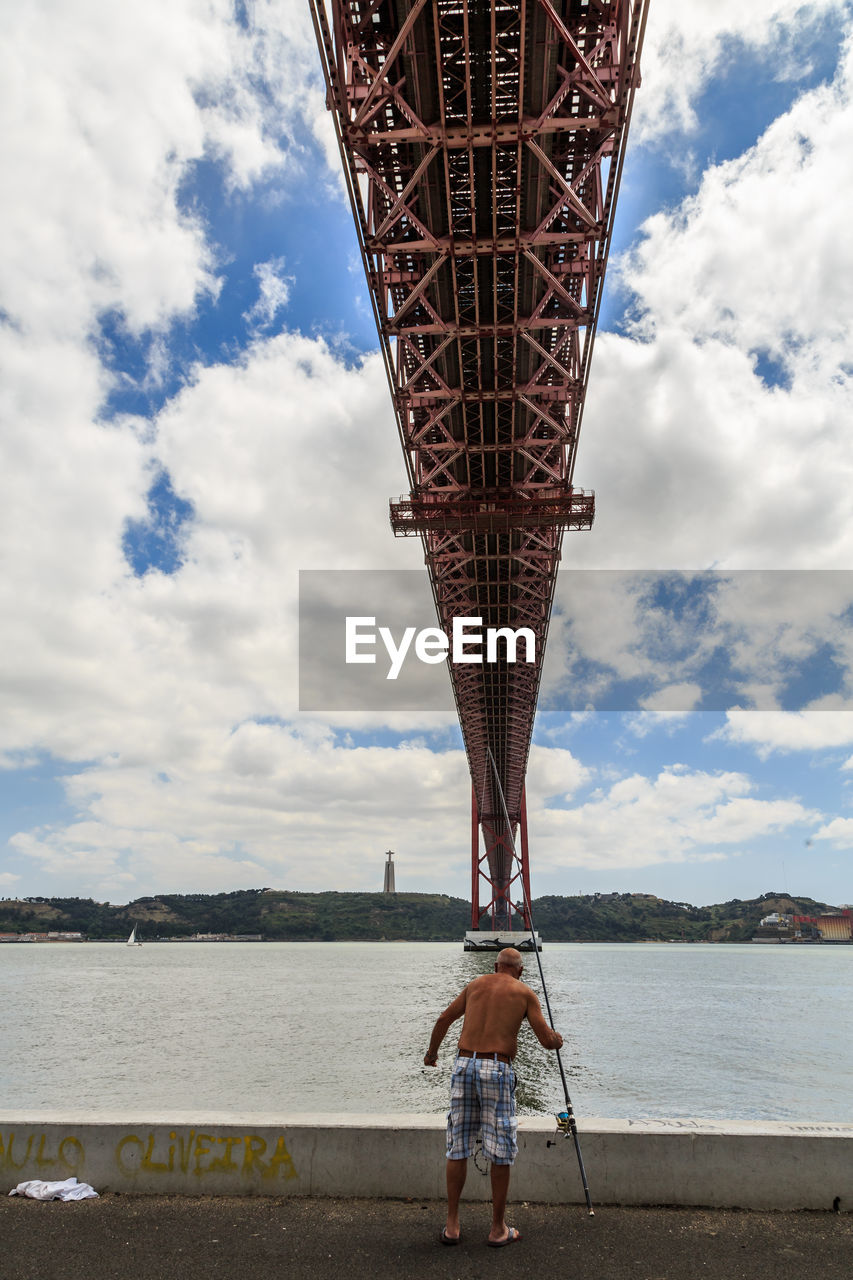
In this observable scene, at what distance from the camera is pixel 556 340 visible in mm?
18609

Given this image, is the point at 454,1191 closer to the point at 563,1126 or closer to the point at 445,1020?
the point at 563,1126

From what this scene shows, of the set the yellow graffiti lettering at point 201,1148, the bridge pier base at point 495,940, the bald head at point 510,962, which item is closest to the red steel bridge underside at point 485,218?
the bald head at point 510,962

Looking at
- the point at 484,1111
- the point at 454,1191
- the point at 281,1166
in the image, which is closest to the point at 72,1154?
the point at 281,1166

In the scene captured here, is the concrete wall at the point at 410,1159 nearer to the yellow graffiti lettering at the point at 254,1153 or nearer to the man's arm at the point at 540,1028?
the yellow graffiti lettering at the point at 254,1153

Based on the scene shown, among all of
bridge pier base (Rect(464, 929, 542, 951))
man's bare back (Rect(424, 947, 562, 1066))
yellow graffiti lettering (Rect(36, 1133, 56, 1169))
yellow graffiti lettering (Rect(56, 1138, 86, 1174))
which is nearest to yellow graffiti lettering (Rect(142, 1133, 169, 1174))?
yellow graffiti lettering (Rect(56, 1138, 86, 1174))

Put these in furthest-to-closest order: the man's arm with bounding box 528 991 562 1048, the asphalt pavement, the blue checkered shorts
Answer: the man's arm with bounding box 528 991 562 1048
the blue checkered shorts
the asphalt pavement

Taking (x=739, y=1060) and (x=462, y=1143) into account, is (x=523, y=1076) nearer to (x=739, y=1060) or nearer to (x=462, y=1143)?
(x=739, y=1060)

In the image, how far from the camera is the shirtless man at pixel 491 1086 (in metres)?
4.36

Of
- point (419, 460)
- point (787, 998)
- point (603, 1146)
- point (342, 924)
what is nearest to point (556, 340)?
point (419, 460)

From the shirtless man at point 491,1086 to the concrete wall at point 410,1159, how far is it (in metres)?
0.44

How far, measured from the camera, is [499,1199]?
14.3 feet

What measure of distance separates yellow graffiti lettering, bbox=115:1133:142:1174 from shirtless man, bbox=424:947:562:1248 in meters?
1.82

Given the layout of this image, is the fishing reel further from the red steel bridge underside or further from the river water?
the red steel bridge underside

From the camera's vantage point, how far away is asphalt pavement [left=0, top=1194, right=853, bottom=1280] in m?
4.03
